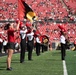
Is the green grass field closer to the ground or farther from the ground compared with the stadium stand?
closer to the ground

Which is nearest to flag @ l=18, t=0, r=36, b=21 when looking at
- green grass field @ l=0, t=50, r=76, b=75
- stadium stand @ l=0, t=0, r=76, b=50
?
green grass field @ l=0, t=50, r=76, b=75

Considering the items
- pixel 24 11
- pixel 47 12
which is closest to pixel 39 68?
pixel 24 11

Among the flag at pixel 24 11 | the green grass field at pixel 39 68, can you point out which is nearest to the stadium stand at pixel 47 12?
the flag at pixel 24 11

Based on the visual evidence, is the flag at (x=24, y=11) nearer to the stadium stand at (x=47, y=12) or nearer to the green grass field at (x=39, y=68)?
the green grass field at (x=39, y=68)

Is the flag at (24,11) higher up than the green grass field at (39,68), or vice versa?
the flag at (24,11)

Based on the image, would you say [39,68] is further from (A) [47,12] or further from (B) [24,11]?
(A) [47,12]

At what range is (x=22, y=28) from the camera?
544 inches

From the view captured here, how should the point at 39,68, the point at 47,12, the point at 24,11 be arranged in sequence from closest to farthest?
the point at 39,68 → the point at 24,11 → the point at 47,12

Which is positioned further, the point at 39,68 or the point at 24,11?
the point at 24,11

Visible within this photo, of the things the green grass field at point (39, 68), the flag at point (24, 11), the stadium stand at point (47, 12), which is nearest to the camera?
the green grass field at point (39, 68)

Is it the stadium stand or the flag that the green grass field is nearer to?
the flag

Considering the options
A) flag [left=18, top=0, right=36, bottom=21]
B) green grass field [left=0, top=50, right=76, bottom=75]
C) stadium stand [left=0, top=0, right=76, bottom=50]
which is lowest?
green grass field [left=0, top=50, right=76, bottom=75]

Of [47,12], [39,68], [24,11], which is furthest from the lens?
[47,12]

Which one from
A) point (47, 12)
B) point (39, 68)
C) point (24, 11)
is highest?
point (47, 12)
